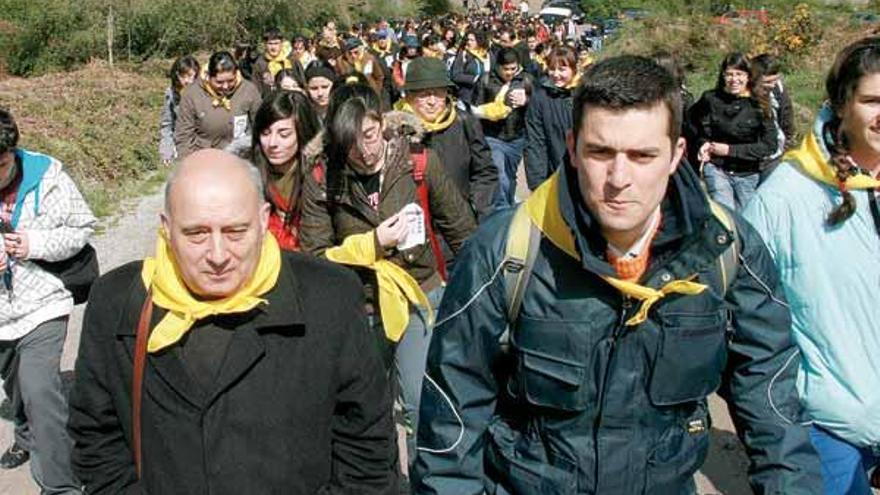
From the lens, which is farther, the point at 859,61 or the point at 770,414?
the point at 859,61

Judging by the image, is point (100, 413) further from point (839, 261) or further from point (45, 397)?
point (839, 261)

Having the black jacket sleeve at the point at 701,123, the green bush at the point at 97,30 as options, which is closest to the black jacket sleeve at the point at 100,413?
the black jacket sleeve at the point at 701,123

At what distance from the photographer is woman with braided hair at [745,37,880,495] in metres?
2.78

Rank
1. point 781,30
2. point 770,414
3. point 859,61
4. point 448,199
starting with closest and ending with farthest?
1. point 770,414
2. point 859,61
3. point 448,199
4. point 781,30

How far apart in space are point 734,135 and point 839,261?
457 centimetres

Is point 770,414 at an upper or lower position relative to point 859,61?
lower

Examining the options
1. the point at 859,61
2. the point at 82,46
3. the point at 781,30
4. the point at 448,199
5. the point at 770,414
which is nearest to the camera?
the point at 770,414

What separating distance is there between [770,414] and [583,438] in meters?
0.50

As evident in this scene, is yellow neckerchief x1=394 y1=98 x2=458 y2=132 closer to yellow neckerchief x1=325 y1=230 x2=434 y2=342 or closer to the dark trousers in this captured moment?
yellow neckerchief x1=325 y1=230 x2=434 y2=342

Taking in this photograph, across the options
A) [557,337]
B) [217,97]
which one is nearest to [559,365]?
[557,337]

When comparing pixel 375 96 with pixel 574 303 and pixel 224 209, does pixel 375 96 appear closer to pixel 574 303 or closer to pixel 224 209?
pixel 224 209

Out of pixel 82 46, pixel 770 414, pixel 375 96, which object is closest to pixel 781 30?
pixel 82 46

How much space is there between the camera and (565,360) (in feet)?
7.00

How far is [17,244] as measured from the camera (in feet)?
12.7
